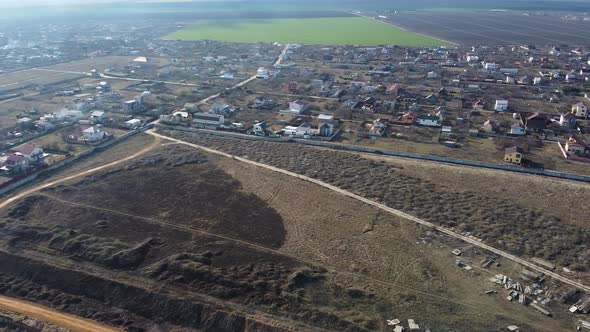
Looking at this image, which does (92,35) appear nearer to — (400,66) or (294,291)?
(400,66)

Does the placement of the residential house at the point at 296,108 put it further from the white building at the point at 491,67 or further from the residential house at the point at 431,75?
the white building at the point at 491,67

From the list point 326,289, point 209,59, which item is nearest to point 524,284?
point 326,289

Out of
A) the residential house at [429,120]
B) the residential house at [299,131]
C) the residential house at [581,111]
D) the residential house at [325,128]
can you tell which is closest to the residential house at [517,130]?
the residential house at [429,120]

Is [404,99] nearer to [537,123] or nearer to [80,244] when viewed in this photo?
[537,123]

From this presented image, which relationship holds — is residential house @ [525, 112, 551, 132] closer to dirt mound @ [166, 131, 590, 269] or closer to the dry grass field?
dirt mound @ [166, 131, 590, 269]

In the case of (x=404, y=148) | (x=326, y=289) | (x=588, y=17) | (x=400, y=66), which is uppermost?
→ (x=588, y=17)

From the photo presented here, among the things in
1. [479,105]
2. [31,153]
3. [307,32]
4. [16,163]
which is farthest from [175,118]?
[307,32]
